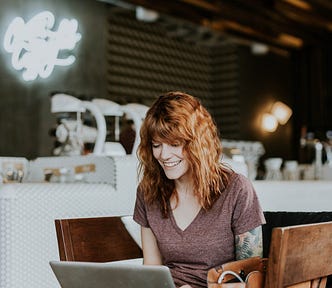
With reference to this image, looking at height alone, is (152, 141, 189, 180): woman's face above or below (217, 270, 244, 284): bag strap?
above

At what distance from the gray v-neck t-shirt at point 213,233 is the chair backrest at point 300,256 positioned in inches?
10.3

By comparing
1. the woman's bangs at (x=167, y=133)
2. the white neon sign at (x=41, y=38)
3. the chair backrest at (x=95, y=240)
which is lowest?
the chair backrest at (x=95, y=240)

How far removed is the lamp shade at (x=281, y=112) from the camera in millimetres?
10791

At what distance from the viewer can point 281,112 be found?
10.8 m

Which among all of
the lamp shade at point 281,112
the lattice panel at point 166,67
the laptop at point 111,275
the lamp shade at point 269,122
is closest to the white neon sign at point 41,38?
the lattice panel at point 166,67

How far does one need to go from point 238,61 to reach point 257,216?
881 centimetres

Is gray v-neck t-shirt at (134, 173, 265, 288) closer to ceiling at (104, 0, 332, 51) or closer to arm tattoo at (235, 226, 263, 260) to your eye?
arm tattoo at (235, 226, 263, 260)

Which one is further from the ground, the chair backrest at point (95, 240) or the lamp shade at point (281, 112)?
the lamp shade at point (281, 112)

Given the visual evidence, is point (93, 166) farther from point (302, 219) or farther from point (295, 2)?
point (295, 2)

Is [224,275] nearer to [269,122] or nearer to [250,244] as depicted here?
[250,244]

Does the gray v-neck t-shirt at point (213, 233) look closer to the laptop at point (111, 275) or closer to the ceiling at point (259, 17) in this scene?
the laptop at point (111, 275)

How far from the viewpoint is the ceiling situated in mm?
8609

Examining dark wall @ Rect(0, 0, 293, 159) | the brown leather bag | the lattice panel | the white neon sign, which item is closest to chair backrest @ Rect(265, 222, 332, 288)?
the brown leather bag

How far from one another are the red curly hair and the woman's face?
2 cm
